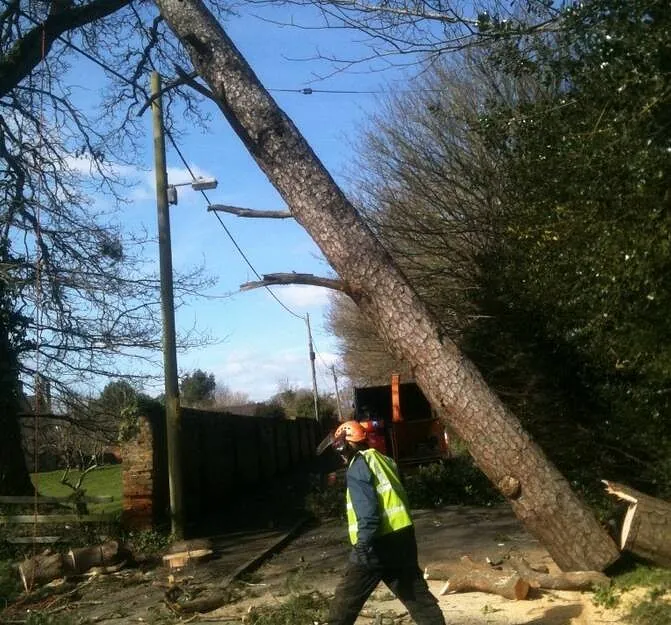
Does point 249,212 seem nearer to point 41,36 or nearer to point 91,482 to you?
point 41,36

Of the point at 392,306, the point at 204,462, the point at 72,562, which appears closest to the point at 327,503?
the point at 204,462

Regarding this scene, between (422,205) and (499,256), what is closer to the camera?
(499,256)

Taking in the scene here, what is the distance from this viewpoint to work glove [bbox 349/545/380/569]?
6.17 m

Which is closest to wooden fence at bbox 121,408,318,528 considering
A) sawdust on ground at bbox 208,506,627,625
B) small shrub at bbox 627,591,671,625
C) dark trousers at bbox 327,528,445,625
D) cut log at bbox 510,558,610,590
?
sawdust on ground at bbox 208,506,627,625

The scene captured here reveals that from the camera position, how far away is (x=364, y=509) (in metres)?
6.15

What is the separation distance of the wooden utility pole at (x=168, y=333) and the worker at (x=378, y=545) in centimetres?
708

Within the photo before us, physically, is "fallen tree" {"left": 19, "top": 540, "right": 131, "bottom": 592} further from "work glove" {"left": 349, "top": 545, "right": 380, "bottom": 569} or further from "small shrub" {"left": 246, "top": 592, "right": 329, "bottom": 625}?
"work glove" {"left": 349, "top": 545, "right": 380, "bottom": 569}

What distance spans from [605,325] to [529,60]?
3197mm

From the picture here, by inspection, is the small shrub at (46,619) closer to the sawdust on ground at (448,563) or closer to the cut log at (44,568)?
the sawdust on ground at (448,563)

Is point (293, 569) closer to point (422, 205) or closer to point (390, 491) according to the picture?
point (390, 491)

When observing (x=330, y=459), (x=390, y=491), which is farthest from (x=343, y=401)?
(x=390, y=491)

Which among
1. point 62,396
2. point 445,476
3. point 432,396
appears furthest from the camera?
point 445,476

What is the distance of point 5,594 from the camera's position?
935 cm

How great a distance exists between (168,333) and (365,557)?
7.69m
